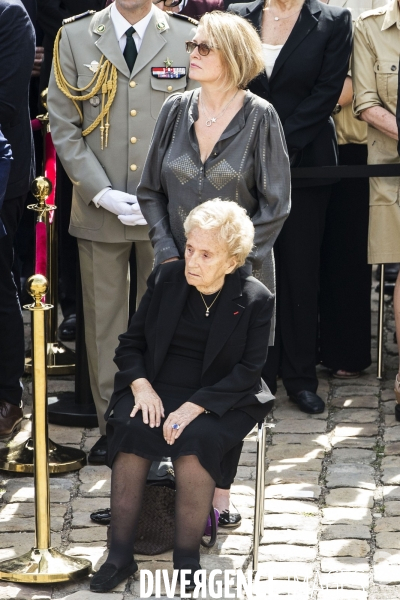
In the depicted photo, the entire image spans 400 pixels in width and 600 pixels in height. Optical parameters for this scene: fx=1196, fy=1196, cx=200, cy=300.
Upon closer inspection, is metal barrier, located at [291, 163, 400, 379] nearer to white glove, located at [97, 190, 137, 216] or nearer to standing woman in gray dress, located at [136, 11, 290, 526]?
white glove, located at [97, 190, 137, 216]

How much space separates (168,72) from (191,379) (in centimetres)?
158

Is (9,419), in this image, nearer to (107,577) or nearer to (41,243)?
(41,243)

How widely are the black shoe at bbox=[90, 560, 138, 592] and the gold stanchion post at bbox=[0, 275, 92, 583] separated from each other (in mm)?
98

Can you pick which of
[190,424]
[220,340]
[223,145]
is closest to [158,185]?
[223,145]

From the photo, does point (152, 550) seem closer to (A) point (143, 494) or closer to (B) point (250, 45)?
(A) point (143, 494)

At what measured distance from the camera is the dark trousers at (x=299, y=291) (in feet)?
20.4

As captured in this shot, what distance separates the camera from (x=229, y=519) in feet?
16.0

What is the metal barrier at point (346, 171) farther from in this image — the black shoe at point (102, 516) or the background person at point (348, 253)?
the black shoe at point (102, 516)

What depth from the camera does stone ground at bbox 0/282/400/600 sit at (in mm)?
4375

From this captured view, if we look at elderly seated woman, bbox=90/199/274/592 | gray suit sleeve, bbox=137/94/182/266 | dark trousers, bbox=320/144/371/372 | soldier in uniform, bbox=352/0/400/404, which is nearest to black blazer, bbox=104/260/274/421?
elderly seated woman, bbox=90/199/274/592

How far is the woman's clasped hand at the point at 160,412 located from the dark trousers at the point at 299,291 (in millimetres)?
1851

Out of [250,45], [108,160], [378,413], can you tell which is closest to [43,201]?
[108,160]

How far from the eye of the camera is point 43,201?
5934 millimetres

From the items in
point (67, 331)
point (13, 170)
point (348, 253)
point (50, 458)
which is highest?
point (13, 170)
